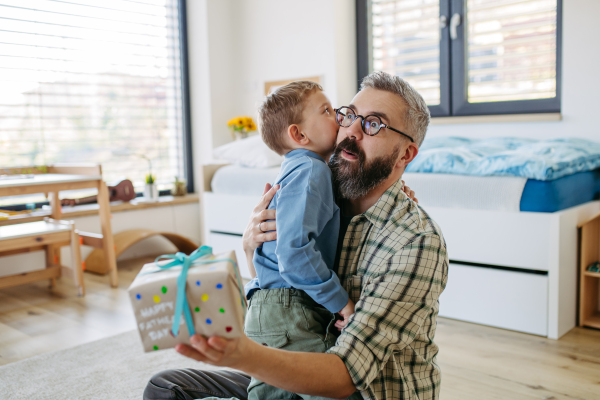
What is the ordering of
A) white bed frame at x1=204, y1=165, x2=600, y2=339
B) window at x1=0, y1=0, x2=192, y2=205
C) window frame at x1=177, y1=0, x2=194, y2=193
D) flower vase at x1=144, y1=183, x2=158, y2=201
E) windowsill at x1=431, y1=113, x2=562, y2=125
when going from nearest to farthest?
white bed frame at x1=204, y1=165, x2=600, y2=339 < windowsill at x1=431, y1=113, x2=562, y2=125 < window at x1=0, y1=0, x2=192, y2=205 < flower vase at x1=144, y1=183, x2=158, y2=201 < window frame at x1=177, y1=0, x2=194, y2=193

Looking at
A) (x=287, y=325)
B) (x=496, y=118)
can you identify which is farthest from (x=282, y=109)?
(x=496, y=118)

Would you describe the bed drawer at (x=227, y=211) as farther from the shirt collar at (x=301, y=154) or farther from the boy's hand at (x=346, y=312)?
the boy's hand at (x=346, y=312)

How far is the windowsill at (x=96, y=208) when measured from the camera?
316 centimetres

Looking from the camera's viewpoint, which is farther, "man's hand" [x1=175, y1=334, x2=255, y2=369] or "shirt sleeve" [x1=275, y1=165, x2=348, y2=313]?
"shirt sleeve" [x1=275, y1=165, x2=348, y2=313]

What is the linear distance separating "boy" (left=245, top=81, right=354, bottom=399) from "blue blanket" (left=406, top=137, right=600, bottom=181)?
1.19 meters

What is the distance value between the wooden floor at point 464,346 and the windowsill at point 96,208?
44cm

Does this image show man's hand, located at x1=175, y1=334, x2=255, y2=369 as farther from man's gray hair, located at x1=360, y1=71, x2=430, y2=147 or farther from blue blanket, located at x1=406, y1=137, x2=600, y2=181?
blue blanket, located at x1=406, y1=137, x2=600, y2=181

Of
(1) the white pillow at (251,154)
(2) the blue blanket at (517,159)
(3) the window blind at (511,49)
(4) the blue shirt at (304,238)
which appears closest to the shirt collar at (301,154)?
(4) the blue shirt at (304,238)

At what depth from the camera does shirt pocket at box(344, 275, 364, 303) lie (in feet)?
3.56

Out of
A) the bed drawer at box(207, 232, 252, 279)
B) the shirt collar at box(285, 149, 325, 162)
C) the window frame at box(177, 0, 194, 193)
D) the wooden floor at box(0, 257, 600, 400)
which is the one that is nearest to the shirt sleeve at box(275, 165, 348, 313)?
the shirt collar at box(285, 149, 325, 162)

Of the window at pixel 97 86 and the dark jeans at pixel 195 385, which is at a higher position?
the window at pixel 97 86

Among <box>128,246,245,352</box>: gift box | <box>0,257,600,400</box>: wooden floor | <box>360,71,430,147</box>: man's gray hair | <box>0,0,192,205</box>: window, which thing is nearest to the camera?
<box>128,246,245,352</box>: gift box

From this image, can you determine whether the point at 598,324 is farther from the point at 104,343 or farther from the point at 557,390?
the point at 104,343

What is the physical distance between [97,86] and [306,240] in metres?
3.26
